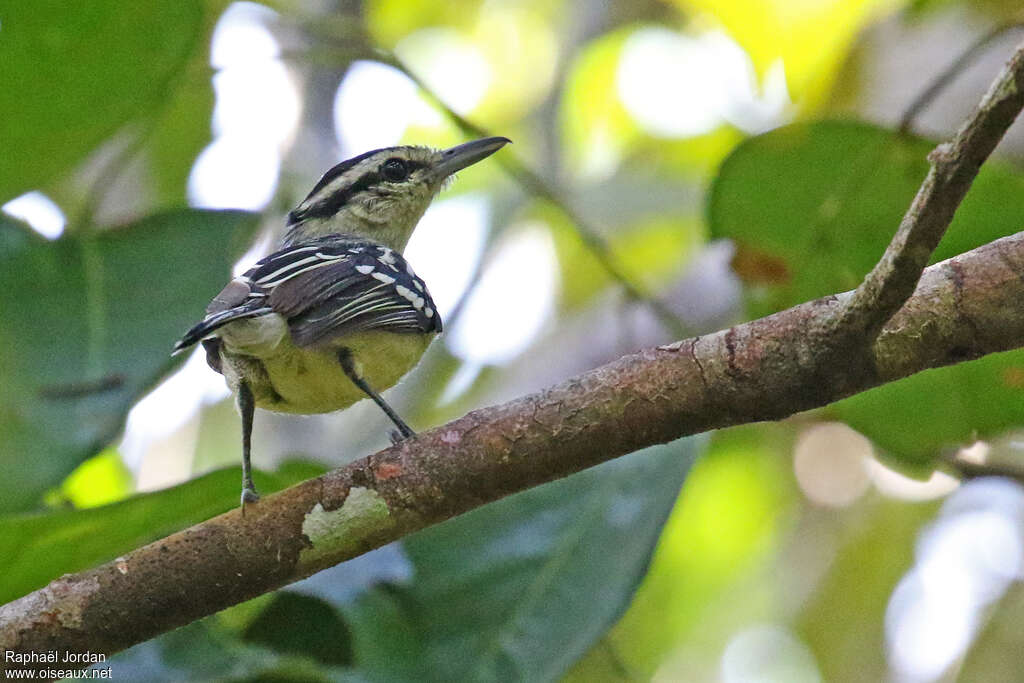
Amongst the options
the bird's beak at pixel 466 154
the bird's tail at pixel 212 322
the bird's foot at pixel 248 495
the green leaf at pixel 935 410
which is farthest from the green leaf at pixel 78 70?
the green leaf at pixel 935 410

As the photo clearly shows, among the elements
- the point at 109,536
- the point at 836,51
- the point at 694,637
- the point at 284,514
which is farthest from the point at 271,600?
the point at 694,637

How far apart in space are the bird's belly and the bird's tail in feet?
0.72

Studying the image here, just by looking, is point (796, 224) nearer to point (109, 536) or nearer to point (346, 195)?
point (346, 195)

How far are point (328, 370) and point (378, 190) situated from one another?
1.45m

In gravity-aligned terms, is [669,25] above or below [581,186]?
above

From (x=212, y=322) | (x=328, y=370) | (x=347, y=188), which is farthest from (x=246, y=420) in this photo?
(x=347, y=188)

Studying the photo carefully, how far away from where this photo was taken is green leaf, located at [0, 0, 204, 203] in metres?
3.72

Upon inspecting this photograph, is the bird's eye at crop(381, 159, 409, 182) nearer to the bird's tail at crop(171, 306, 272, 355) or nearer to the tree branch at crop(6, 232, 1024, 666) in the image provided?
the bird's tail at crop(171, 306, 272, 355)

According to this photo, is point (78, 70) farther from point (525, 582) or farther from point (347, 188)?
point (525, 582)

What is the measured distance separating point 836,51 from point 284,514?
340 cm

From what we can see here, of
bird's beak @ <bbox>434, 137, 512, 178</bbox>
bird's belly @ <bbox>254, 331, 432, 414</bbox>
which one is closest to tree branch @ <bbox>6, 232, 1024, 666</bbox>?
bird's belly @ <bbox>254, 331, 432, 414</bbox>

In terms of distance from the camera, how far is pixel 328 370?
3.33 m

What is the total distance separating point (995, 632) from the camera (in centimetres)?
626

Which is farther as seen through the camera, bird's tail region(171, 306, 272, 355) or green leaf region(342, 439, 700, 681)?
green leaf region(342, 439, 700, 681)
